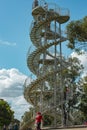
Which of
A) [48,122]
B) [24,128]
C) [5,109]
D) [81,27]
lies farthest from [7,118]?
[81,27]

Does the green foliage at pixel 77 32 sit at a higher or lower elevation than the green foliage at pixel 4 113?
lower

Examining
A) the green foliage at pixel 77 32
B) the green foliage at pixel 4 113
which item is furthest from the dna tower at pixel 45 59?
the green foliage at pixel 4 113

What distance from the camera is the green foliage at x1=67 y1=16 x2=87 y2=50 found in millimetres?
29625

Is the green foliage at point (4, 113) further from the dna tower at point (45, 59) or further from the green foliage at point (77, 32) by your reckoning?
the green foliage at point (77, 32)

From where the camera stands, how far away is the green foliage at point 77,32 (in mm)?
29625

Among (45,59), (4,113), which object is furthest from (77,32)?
(4,113)

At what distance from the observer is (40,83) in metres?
43.1

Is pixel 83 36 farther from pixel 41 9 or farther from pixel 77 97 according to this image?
pixel 77 97

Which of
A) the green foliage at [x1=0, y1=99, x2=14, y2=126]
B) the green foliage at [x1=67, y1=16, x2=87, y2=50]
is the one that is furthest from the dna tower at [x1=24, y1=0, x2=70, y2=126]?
the green foliage at [x1=0, y1=99, x2=14, y2=126]

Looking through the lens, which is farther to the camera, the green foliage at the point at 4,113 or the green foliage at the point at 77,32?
the green foliage at the point at 4,113

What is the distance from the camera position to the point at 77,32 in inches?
1191

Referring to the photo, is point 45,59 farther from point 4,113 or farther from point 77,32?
point 4,113

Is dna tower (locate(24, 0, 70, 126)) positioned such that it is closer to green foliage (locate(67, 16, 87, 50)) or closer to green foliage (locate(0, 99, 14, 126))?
green foliage (locate(67, 16, 87, 50))

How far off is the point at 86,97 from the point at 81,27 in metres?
27.0
